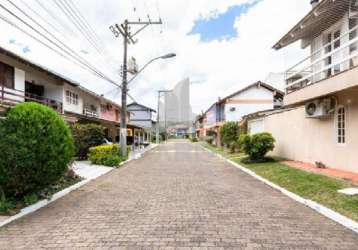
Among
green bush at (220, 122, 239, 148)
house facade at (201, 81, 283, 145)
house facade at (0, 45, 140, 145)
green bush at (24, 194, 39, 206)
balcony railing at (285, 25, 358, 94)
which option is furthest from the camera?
house facade at (201, 81, 283, 145)

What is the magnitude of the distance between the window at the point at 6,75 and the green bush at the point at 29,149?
365 inches

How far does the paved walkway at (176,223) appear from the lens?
5.11m

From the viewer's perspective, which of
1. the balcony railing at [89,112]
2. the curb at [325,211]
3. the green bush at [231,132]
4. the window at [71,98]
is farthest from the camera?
the green bush at [231,132]

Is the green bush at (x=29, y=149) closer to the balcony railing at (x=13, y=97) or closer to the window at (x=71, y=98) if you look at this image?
the balcony railing at (x=13, y=97)

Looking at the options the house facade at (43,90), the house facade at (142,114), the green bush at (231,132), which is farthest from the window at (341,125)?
the house facade at (142,114)

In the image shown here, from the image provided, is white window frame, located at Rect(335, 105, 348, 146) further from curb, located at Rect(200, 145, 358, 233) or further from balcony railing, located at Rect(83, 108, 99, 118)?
balcony railing, located at Rect(83, 108, 99, 118)

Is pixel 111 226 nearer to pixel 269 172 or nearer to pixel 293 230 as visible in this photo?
pixel 293 230

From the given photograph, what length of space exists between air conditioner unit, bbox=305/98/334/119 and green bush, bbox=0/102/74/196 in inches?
387

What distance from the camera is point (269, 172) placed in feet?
44.5

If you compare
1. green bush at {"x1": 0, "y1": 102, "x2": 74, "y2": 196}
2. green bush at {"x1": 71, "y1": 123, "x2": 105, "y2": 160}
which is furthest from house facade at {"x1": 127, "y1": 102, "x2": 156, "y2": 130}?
green bush at {"x1": 0, "y1": 102, "x2": 74, "y2": 196}

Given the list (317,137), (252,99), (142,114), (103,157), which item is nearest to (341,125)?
(317,137)

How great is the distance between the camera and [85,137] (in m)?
19.4

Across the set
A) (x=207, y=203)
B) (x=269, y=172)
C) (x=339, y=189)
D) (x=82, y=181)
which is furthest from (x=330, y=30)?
(x=82, y=181)

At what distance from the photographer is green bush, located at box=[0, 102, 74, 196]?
718cm
